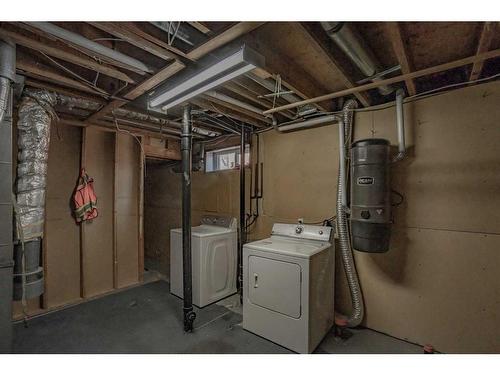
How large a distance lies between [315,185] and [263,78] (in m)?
1.37

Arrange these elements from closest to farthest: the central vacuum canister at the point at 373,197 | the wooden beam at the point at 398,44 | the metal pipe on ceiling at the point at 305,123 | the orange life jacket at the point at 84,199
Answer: the wooden beam at the point at 398,44
the central vacuum canister at the point at 373,197
the metal pipe on ceiling at the point at 305,123
the orange life jacket at the point at 84,199

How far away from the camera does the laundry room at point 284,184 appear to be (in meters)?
1.50

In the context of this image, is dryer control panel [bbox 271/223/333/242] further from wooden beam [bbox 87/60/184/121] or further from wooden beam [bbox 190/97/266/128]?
wooden beam [bbox 87/60/184/121]

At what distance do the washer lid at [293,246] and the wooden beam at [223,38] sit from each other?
1658mm

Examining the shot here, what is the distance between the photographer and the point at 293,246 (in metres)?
2.36

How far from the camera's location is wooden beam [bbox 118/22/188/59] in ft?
4.13

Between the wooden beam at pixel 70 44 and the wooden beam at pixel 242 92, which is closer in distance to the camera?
the wooden beam at pixel 70 44

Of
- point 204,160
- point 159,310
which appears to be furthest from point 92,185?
point 159,310

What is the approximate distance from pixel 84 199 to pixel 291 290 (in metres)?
2.77

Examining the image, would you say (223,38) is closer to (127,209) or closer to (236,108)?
(236,108)

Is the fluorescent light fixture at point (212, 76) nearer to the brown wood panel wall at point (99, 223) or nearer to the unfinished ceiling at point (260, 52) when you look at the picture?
the unfinished ceiling at point (260, 52)

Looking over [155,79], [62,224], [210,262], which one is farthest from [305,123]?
[62,224]

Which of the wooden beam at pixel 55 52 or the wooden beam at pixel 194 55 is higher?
the wooden beam at pixel 55 52

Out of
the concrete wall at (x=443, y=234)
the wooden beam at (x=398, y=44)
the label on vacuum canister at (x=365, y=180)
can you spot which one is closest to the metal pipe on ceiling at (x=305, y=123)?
the concrete wall at (x=443, y=234)
